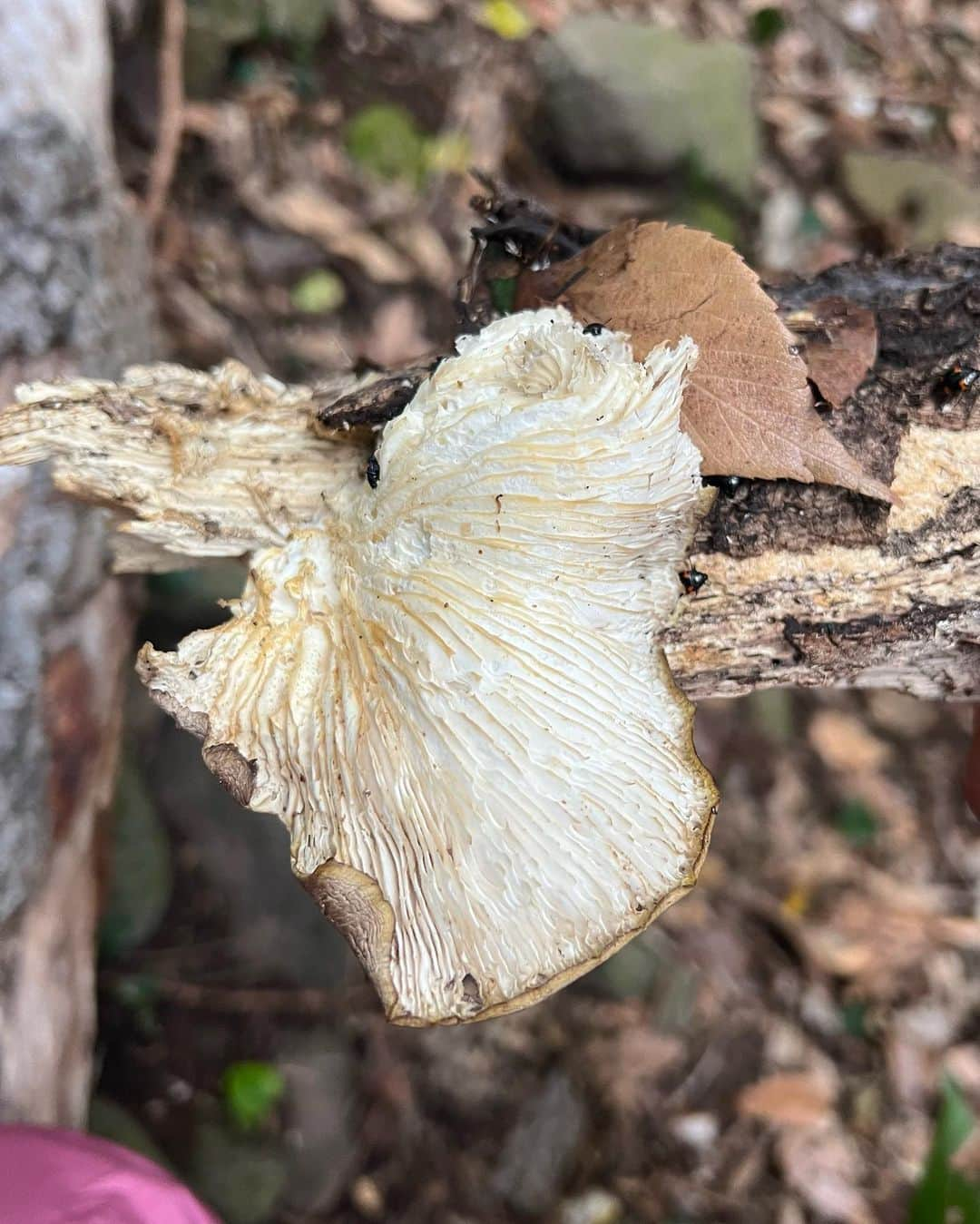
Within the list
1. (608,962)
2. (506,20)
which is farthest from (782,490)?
(506,20)

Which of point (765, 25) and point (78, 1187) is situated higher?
point (765, 25)

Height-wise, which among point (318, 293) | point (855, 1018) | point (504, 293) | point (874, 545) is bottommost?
point (855, 1018)

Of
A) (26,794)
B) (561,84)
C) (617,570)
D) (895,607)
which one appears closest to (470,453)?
(617,570)

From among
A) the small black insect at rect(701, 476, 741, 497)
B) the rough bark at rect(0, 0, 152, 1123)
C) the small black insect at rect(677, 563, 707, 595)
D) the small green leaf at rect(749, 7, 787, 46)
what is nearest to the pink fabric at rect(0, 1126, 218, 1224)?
the rough bark at rect(0, 0, 152, 1123)

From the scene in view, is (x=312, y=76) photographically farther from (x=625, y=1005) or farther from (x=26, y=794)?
(x=625, y=1005)

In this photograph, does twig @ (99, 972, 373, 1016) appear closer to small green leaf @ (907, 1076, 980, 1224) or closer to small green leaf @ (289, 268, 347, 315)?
small green leaf @ (907, 1076, 980, 1224)

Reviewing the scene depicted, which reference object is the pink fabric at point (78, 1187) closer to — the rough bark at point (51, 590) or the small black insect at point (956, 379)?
the rough bark at point (51, 590)

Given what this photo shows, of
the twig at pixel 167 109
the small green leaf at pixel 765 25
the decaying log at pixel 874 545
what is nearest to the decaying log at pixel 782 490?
the decaying log at pixel 874 545

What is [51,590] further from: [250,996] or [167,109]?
[167,109]
